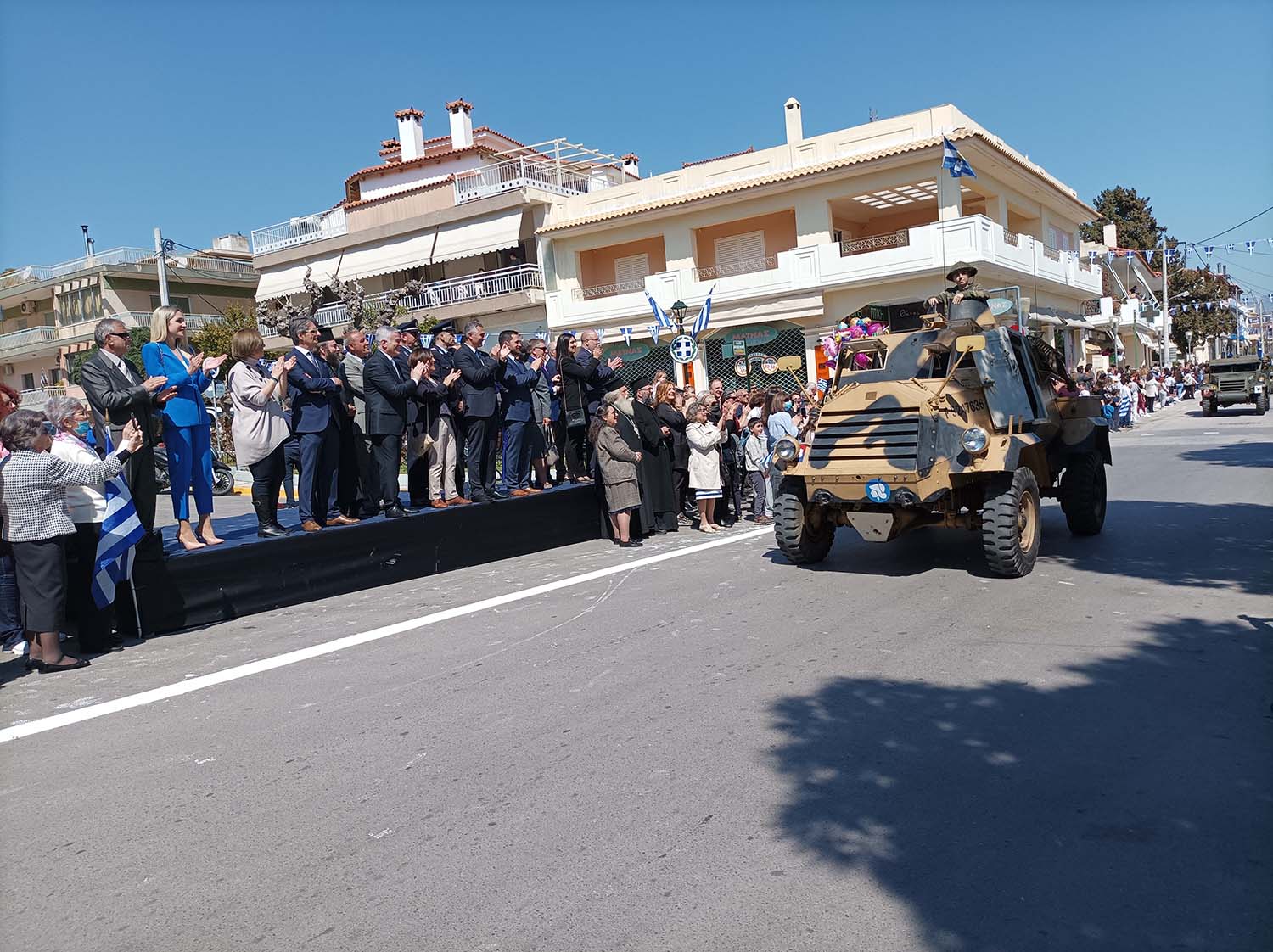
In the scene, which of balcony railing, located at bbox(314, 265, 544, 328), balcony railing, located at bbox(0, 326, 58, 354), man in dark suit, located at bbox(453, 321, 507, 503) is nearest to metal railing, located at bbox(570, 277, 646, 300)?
balcony railing, located at bbox(314, 265, 544, 328)

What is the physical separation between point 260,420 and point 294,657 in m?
2.57

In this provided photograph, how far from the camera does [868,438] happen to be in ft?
27.8

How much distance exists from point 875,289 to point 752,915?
86.6ft

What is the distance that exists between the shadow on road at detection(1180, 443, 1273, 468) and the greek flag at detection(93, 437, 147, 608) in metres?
16.4

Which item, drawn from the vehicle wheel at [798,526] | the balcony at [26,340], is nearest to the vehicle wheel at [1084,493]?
the vehicle wheel at [798,526]

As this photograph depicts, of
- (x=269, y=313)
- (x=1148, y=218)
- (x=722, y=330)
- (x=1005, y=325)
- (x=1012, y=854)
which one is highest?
(x=1148, y=218)

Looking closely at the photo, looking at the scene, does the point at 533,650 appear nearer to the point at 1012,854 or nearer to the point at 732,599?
the point at 732,599

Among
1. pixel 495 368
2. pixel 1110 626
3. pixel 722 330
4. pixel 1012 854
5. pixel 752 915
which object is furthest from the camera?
pixel 722 330

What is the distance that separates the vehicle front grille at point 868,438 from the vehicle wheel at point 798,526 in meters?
0.38

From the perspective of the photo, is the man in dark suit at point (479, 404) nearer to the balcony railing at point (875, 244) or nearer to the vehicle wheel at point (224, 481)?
the vehicle wheel at point (224, 481)

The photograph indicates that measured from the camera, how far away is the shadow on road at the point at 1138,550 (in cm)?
790

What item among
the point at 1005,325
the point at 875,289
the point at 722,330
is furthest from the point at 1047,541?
the point at 722,330

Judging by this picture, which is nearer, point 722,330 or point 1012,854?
point 1012,854

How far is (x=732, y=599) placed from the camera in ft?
25.6
